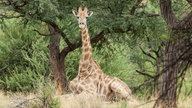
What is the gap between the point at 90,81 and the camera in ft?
50.6

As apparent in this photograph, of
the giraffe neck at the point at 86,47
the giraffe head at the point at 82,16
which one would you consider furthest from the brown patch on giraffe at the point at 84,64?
the giraffe head at the point at 82,16

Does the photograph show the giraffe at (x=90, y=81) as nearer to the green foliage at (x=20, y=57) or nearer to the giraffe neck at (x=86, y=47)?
the giraffe neck at (x=86, y=47)

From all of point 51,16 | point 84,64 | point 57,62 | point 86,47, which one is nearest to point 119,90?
point 84,64

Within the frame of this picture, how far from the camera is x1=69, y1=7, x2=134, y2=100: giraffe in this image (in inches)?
592

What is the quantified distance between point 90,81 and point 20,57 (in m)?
6.85

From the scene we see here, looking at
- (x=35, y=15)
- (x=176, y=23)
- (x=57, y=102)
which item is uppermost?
(x=35, y=15)

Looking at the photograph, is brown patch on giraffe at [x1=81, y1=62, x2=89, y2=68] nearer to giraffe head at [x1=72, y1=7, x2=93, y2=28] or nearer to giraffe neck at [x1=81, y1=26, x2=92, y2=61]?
giraffe neck at [x1=81, y1=26, x2=92, y2=61]

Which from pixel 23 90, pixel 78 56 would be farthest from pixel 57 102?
pixel 78 56

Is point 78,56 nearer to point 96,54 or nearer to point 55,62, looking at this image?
point 96,54

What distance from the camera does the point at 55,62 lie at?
17.8 meters

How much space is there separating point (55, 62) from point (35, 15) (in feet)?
9.49

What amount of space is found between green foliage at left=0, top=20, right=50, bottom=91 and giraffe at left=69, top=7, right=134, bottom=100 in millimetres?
5010

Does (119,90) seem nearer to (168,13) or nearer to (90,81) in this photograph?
(90,81)

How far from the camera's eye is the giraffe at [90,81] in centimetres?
1504
